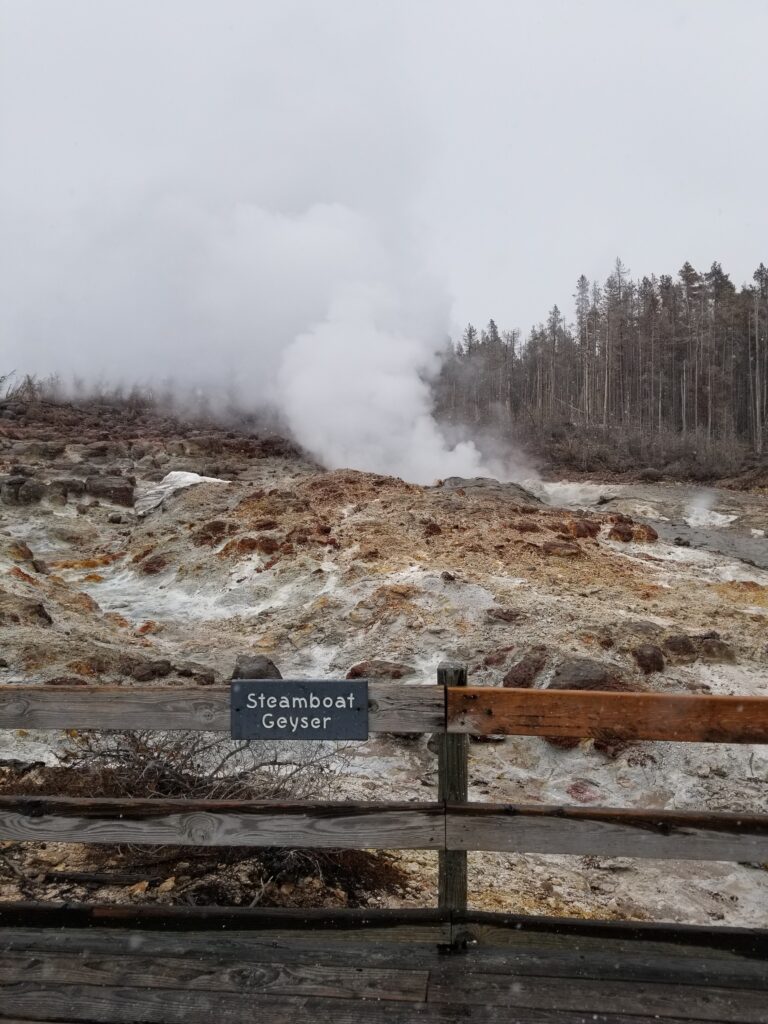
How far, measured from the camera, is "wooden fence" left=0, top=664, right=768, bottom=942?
2.69 m

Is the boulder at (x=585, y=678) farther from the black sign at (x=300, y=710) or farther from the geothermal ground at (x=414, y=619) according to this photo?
the black sign at (x=300, y=710)

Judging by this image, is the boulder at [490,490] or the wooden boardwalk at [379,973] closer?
the wooden boardwalk at [379,973]

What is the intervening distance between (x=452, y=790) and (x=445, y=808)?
0.07 metres

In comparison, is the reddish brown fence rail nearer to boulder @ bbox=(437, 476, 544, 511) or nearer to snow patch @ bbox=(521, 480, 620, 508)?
→ boulder @ bbox=(437, 476, 544, 511)

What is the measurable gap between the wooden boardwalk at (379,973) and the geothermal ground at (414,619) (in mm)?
802

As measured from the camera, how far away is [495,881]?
447 centimetres

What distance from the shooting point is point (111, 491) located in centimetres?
1934

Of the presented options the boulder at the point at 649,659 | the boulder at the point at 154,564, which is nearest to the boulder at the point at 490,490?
the boulder at the point at 154,564

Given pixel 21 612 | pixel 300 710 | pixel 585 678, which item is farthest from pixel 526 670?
pixel 21 612

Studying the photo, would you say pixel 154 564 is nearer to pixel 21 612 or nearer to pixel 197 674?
pixel 21 612

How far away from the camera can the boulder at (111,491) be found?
19234 millimetres

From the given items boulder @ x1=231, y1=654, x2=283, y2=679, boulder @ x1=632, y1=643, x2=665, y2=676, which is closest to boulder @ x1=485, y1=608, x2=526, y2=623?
boulder @ x1=632, y1=643, x2=665, y2=676

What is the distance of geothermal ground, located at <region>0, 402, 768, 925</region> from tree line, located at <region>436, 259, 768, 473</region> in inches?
881

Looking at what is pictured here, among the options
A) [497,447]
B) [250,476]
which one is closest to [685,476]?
[497,447]
